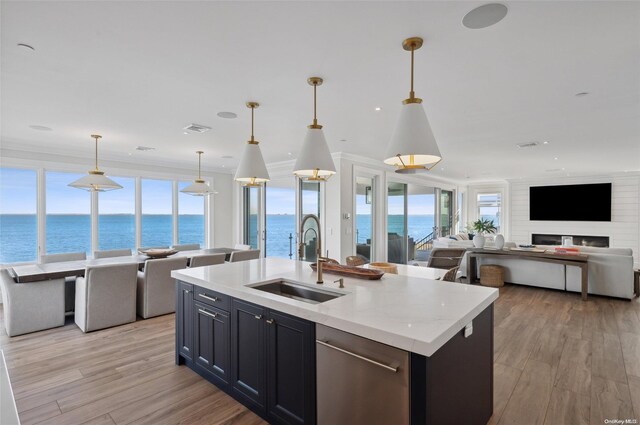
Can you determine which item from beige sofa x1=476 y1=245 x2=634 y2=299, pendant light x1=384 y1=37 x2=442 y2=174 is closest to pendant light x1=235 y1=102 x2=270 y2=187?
pendant light x1=384 y1=37 x2=442 y2=174

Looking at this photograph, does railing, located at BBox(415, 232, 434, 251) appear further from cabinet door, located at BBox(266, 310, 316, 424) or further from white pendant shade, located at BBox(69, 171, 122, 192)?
cabinet door, located at BBox(266, 310, 316, 424)

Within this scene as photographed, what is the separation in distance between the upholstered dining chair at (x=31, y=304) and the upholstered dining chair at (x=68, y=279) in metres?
0.51

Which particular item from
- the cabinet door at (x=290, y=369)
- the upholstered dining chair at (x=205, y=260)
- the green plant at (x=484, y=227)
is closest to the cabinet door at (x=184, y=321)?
the cabinet door at (x=290, y=369)

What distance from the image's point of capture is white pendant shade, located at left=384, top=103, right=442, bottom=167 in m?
1.92

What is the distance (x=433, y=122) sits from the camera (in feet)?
12.9

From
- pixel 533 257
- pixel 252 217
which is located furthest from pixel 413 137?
pixel 252 217

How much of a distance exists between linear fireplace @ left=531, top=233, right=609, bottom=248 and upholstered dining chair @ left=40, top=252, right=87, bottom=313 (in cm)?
1202

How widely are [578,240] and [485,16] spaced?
423 inches

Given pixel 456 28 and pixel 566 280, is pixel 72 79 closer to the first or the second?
pixel 456 28

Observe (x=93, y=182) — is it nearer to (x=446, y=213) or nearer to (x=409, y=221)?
(x=409, y=221)

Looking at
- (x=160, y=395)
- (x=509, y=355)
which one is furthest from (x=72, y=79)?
(x=509, y=355)

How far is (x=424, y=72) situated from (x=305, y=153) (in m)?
1.16

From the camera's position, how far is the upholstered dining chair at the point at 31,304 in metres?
3.62

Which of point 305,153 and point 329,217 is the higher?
point 305,153
